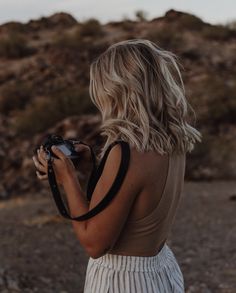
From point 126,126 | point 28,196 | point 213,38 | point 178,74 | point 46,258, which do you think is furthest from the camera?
point 213,38

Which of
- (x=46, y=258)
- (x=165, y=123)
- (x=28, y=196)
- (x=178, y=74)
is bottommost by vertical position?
(x=28, y=196)

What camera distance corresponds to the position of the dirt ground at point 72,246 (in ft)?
19.5

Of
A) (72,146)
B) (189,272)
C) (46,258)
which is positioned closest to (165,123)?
(72,146)

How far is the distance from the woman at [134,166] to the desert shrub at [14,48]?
20.5 metres

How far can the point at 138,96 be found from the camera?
2248 mm

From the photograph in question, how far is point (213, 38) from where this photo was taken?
994 inches

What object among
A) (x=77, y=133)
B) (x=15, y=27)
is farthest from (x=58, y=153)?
(x=15, y=27)

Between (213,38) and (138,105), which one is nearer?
(138,105)

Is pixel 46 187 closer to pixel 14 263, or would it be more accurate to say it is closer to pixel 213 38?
pixel 14 263

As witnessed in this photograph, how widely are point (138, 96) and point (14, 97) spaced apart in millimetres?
16217

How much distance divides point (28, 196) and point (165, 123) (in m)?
9.18

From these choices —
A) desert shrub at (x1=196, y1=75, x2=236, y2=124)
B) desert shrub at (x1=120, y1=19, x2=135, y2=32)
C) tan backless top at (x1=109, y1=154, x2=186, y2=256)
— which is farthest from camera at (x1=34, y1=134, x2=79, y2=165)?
desert shrub at (x1=120, y1=19, x2=135, y2=32)

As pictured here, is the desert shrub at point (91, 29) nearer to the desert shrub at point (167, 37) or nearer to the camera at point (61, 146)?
the desert shrub at point (167, 37)

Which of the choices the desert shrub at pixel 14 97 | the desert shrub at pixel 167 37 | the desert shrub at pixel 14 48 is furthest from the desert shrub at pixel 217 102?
the desert shrub at pixel 14 48
